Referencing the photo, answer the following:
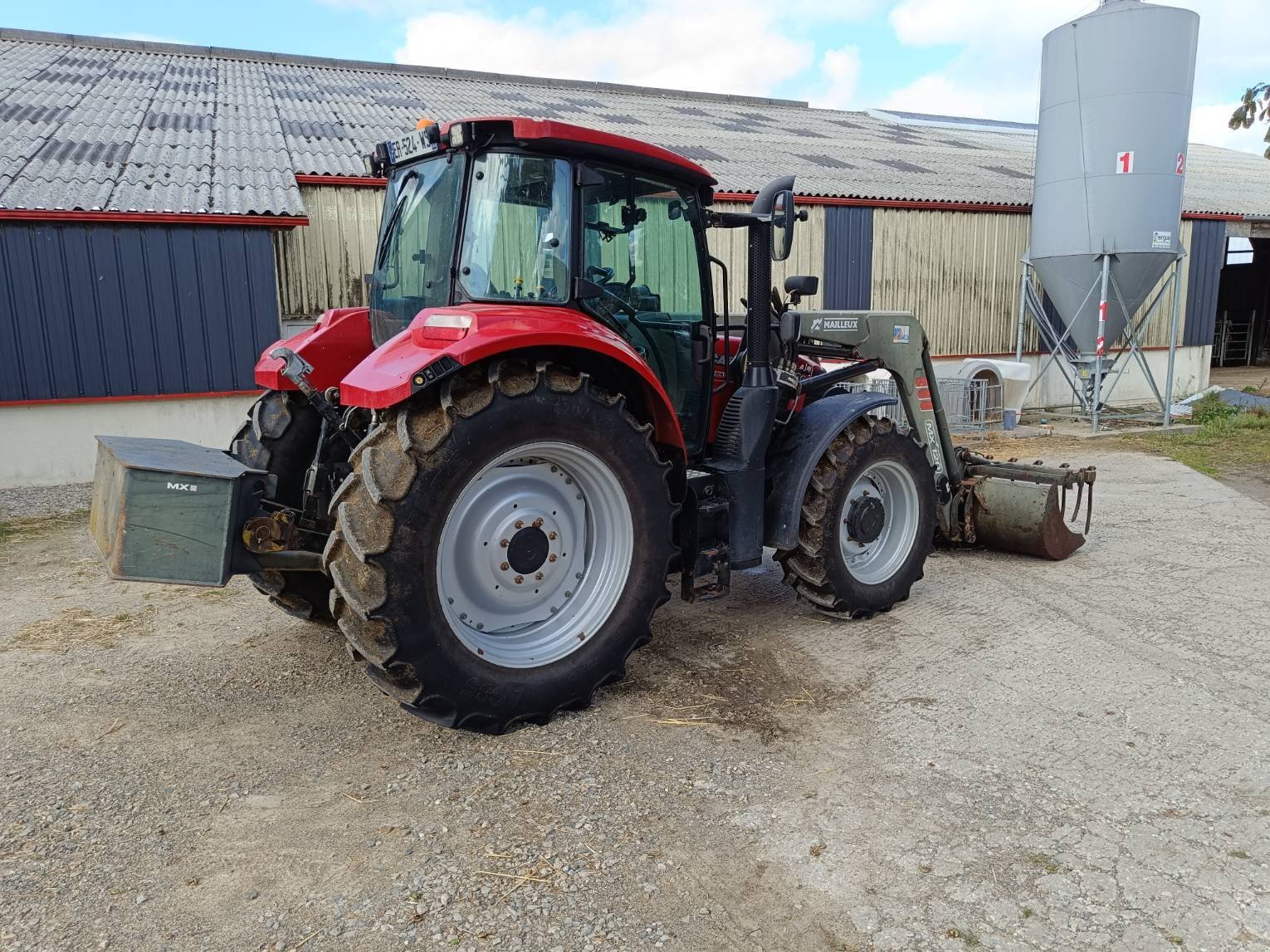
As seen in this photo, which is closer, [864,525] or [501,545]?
[501,545]

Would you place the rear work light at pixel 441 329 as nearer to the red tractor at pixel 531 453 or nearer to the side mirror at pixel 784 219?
the red tractor at pixel 531 453

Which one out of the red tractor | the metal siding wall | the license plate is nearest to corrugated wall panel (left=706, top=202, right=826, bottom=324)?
the metal siding wall

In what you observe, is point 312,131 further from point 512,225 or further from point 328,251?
point 512,225

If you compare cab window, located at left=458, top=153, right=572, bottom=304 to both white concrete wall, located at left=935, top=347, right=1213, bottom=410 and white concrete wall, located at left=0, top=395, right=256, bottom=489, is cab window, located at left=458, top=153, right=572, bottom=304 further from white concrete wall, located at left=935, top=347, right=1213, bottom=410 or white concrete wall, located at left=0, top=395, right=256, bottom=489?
white concrete wall, located at left=935, top=347, right=1213, bottom=410

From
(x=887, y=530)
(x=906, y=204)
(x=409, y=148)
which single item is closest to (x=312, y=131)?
(x=906, y=204)

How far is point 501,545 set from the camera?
11.5 ft

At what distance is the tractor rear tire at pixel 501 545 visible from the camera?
308 centimetres

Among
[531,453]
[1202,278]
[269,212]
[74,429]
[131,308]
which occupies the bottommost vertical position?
[74,429]

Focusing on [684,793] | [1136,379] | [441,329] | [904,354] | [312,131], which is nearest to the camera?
[684,793]

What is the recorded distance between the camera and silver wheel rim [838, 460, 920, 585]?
16.0ft

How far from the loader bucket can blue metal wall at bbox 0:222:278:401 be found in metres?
7.36

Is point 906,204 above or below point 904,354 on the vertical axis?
above

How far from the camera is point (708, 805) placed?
299 centimetres

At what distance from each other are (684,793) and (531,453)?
4.48 feet
